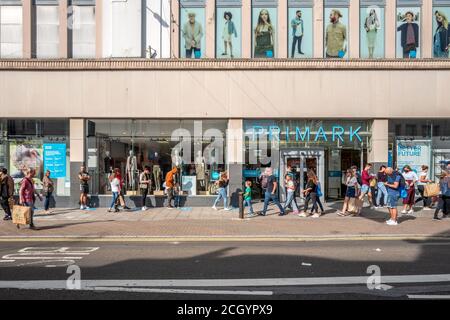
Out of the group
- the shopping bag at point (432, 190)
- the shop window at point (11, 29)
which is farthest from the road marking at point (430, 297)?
the shop window at point (11, 29)

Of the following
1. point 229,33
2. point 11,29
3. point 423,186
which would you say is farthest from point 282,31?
point 11,29

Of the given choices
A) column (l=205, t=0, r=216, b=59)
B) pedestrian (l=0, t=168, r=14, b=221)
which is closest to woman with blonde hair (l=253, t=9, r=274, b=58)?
column (l=205, t=0, r=216, b=59)

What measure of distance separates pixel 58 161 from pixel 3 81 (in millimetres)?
3929

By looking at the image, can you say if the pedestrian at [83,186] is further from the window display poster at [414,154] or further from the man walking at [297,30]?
the window display poster at [414,154]

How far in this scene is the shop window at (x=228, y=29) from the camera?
60.0 feet

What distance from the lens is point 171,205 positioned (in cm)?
1777

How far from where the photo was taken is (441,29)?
18.2 meters

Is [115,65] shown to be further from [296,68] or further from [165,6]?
[296,68]

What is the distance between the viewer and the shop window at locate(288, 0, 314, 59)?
719 inches

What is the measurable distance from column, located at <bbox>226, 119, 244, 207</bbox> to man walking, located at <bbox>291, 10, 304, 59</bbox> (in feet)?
12.4

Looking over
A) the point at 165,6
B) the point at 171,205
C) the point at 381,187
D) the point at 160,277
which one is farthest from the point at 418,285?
the point at 165,6

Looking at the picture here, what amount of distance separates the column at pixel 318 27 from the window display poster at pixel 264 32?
5.47ft

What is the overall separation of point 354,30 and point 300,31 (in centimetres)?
223

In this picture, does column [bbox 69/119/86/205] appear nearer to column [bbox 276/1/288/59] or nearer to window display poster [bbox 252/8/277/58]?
window display poster [bbox 252/8/277/58]
